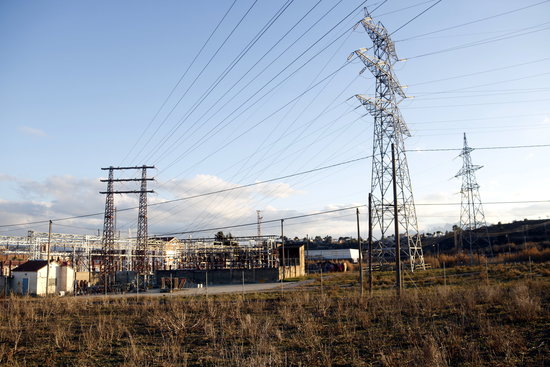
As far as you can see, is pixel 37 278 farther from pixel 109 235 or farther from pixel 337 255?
pixel 337 255

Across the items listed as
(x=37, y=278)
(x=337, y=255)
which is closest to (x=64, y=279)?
(x=37, y=278)

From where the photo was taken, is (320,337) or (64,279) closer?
(320,337)

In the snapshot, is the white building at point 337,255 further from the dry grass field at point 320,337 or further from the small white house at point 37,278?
the dry grass field at point 320,337

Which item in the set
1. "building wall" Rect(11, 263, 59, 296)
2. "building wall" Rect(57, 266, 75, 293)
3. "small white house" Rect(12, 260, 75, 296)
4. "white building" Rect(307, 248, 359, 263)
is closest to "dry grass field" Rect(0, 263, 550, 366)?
"building wall" Rect(11, 263, 59, 296)

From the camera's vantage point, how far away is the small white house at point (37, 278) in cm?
3716

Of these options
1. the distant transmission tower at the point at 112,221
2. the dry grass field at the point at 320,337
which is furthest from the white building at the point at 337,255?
the dry grass field at the point at 320,337

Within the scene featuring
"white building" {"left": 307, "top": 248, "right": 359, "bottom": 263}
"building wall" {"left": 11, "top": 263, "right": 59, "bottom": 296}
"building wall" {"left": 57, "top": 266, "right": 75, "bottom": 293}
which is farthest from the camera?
"white building" {"left": 307, "top": 248, "right": 359, "bottom": 263}

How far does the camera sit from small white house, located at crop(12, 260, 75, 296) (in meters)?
37.2

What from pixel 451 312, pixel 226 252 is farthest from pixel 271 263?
pixel 451 312

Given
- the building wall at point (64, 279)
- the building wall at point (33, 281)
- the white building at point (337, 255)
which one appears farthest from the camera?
the white building at point (337, 255)

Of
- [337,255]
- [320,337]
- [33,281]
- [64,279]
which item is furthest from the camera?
[337,255]

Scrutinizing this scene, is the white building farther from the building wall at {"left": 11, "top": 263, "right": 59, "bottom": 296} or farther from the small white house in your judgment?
the building wall at {"left": 11, "top": 263, "right": 59, "bottom": 296}

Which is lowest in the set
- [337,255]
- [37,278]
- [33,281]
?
[337,255]

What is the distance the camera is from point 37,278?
3719 centimetres
